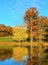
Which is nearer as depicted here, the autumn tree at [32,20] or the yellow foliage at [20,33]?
the yellow foliage at [20,33]

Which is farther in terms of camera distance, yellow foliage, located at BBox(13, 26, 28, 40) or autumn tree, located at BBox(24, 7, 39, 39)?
autumn tree, located at BBox(24, 7, 39, 39)

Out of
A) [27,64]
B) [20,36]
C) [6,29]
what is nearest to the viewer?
[27,64]

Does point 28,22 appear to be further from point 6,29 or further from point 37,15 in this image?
point 6,29

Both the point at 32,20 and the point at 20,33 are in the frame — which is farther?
the point at 32,20

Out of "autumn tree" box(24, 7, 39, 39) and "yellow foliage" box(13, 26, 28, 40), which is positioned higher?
"autumn tree" box(24, 7, 39, 39)

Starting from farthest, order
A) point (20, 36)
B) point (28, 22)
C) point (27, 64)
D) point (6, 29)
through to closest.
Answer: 1. point (6, 29)
2. point (28, 22)
3. point (20, 36)
4. point (27, 64)

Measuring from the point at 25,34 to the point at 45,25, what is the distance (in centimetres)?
1084

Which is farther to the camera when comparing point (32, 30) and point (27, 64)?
point (32, 30)

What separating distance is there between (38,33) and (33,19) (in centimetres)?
568

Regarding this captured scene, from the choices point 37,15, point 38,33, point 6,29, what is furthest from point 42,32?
point 6,29

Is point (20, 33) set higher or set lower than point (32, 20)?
lower

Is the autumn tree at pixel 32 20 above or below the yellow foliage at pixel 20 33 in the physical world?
above

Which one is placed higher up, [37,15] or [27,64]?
[37,15]

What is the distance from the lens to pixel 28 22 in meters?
86.0
